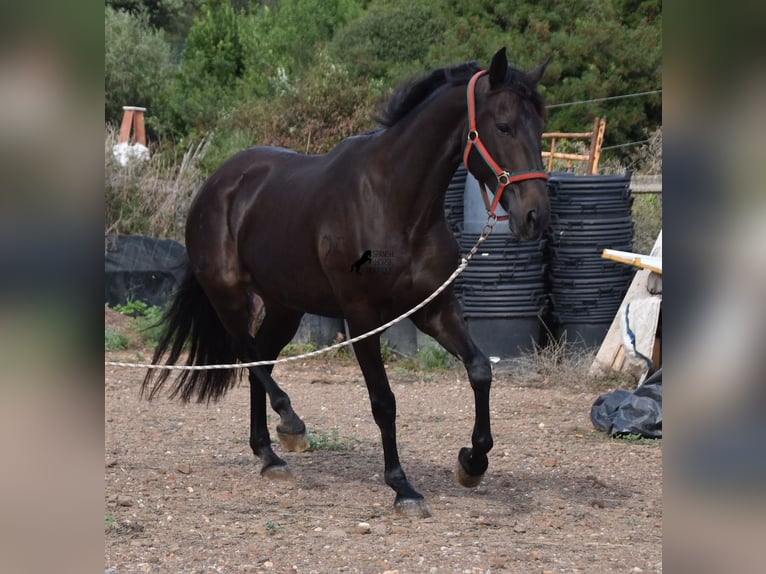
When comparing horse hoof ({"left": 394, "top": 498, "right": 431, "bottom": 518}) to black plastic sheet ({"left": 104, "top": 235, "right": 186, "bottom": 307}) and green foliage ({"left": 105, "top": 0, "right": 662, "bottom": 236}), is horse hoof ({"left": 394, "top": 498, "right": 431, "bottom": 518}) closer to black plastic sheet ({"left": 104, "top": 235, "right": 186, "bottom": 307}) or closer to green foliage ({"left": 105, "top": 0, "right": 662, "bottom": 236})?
black plastic sheet ({"left": 104, "top": 235, "right": 186, "bottom": 307})

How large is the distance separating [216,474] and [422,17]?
1875 cm

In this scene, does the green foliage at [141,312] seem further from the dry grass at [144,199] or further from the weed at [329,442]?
the weed at [329,442]

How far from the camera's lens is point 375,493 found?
5.23 meters

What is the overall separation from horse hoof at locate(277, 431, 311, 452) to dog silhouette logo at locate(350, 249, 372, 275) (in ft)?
4.97

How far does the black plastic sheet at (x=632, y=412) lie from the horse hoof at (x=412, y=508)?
2.18 m

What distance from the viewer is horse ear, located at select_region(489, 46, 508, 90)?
4.32m

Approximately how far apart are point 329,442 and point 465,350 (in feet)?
5.91

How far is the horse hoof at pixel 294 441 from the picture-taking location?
5.89 m

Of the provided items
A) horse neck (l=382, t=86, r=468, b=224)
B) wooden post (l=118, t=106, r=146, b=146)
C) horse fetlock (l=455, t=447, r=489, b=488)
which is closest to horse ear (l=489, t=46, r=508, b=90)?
horse neck (l=382, t=86, r=468, b=224)

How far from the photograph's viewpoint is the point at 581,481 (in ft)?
17.8

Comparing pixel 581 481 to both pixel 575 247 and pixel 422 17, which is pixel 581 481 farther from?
pixel 422 17


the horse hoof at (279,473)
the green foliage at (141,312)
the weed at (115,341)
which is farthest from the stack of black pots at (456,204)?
the horse hoof at (279,473)

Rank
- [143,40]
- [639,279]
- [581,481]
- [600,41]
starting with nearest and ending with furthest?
1. [581,481]
2. [639,279]
3. [600,41]
4. [143,40]
